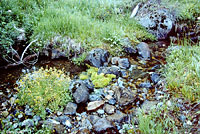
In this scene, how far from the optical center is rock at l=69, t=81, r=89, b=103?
4.66 metres

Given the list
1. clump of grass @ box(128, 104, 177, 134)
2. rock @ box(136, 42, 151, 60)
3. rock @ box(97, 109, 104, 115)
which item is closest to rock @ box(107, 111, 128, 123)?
rock @ box(97, 109, 104, 115)

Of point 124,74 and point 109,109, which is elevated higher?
point 124,74

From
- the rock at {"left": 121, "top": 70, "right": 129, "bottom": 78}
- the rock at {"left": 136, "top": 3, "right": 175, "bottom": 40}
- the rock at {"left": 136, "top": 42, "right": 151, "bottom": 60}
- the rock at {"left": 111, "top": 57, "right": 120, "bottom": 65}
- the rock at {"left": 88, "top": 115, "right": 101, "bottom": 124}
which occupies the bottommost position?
the rock at {"left": 88, "top": 115, "right": 101, "bottom": 124}

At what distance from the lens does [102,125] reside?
12.9ft

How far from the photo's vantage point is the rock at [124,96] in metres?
4.74

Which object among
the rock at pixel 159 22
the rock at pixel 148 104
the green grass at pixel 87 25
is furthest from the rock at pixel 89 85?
the rock at pixel 159 22

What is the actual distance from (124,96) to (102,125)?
4.00 feet

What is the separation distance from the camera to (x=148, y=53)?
7.31 m

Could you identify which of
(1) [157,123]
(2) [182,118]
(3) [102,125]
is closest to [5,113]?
(3) [102,125]

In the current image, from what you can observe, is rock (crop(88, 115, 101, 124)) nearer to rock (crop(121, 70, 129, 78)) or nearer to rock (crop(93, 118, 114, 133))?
rock (crop(93, 118, 114, 133))

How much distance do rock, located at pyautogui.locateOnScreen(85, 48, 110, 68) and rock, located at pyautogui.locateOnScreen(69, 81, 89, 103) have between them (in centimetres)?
171

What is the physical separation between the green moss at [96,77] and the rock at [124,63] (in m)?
0.88

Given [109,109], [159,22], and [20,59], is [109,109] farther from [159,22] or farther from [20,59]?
[159,22]

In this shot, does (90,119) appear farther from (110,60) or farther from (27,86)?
(110,60)
